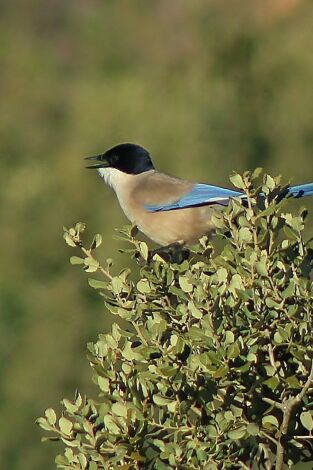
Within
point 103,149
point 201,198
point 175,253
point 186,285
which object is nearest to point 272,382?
point 186,285

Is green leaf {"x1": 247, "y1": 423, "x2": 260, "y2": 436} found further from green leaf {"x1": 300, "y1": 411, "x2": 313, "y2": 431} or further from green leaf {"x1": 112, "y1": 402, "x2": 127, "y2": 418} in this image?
green leaf {"x1": 112, "y1": 402, "x2": 127, "y2": 418}

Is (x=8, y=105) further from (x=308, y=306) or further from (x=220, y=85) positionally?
(x=308, y=306)

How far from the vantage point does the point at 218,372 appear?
2230 mm

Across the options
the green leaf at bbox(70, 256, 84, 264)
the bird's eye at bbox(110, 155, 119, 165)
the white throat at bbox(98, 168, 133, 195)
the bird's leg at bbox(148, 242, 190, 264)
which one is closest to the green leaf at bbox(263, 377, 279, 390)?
the green leaf at bbox(70, 256, 84, 264)

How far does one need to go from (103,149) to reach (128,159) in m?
4.08

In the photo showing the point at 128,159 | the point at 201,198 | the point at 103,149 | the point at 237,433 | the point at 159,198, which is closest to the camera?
the point at 237,433

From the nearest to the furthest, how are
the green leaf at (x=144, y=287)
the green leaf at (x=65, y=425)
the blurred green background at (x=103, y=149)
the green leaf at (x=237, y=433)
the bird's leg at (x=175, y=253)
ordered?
the green leaf at (x=237, y=433), the green leaf at (x=65, y=425), the green leaf at (x=144, y=287), the bird's leg at (x=175, y=253), the blurred green background at (x=103, y=149)

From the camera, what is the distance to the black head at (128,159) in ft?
15.9

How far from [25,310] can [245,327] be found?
6071 mm

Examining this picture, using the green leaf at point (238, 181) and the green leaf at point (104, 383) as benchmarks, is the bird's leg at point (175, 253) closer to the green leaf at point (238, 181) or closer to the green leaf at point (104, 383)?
the green leaf at point (238, 181)

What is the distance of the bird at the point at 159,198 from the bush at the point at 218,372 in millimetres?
1563

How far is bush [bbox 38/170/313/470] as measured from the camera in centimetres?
227

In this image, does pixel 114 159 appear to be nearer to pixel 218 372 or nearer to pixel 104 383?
pixel 104 383

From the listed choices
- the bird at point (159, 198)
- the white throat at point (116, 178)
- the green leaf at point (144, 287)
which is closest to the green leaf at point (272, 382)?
the green leaf at point (144, 287)
